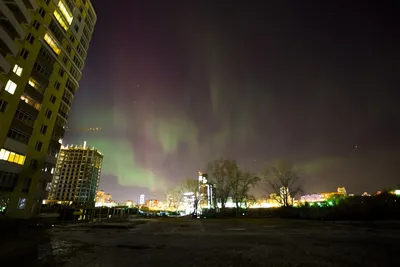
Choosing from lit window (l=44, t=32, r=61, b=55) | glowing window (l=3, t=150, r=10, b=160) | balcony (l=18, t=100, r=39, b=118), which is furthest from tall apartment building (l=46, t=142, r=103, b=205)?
glowing window (l=3, t=150, r=10, b=160)

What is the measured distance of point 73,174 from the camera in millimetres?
158500

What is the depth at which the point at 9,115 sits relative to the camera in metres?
32.2

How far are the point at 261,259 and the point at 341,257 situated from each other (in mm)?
2620

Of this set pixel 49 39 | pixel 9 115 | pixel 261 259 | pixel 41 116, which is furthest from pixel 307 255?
pixel 49 39

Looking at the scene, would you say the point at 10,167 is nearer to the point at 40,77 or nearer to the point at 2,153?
the point at 2,153

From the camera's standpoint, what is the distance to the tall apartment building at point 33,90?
30.7 meters

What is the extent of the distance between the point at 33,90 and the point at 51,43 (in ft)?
37.5

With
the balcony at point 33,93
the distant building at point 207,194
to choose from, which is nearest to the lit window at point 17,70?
the balcony at point 33,93

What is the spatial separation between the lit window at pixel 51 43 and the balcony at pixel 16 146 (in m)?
20.5

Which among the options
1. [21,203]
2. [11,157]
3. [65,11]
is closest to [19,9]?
[65,11]

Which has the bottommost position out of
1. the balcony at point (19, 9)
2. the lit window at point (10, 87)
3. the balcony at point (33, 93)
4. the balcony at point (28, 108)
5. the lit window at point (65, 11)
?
the balcony at point (28, 108)

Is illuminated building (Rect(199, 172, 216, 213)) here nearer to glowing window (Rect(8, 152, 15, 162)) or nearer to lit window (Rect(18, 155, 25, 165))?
lit window (Rect(18, 155, 25, 165))

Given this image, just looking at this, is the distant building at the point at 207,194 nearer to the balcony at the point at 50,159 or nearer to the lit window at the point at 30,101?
the balcony at the point at 50,159

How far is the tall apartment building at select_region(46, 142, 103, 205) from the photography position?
154375 mm
